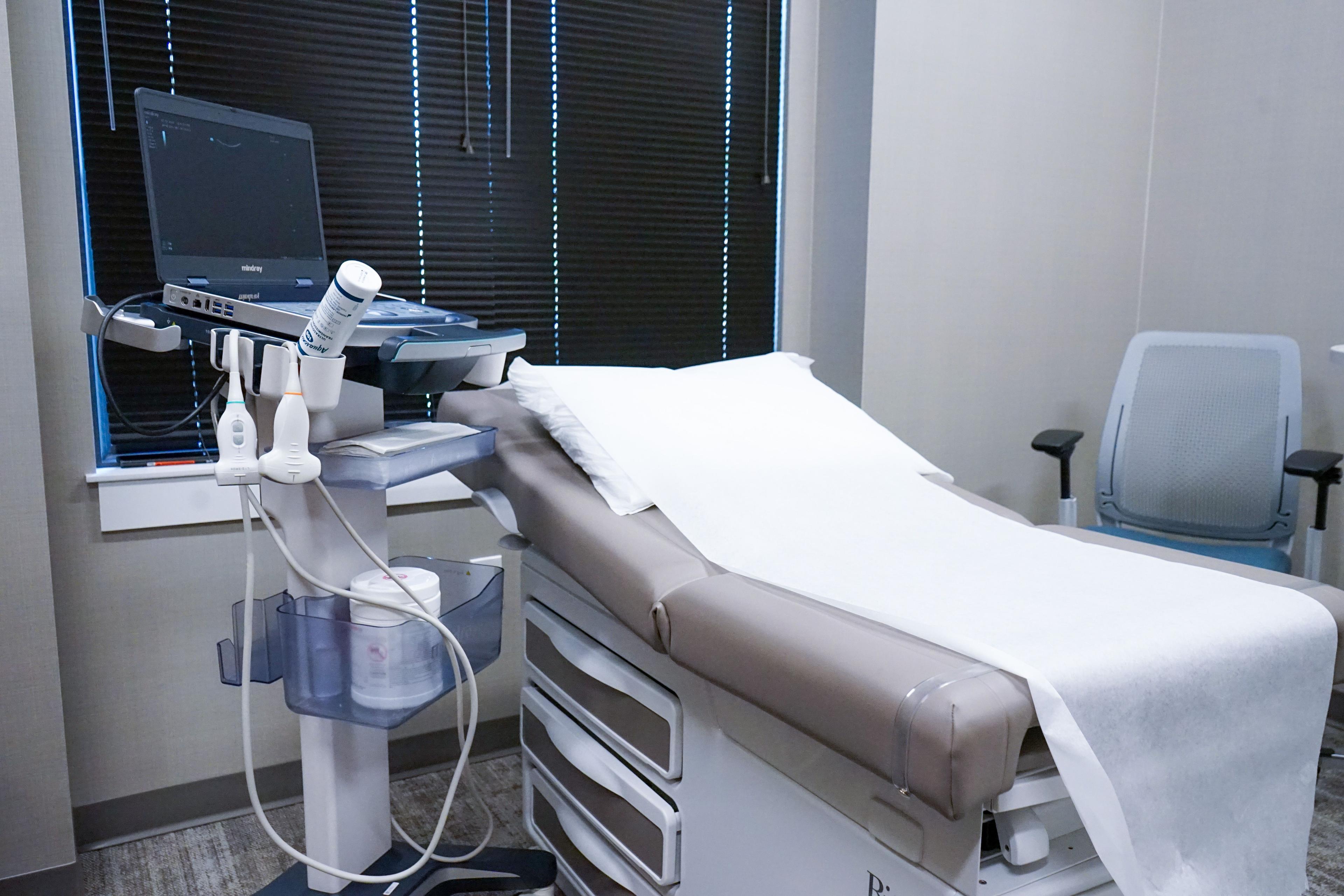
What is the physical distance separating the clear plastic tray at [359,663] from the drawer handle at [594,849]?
0.39 meters

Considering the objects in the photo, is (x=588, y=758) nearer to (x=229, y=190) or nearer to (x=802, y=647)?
(x=802, y=647)

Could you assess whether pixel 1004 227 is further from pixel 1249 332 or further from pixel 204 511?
pixel 204 511

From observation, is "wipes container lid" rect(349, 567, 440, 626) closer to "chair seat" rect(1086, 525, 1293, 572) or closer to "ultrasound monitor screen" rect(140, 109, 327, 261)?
"ultrasound monitor screen" rect(140, 109, 327, 261)

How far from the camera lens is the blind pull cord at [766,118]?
2529mm

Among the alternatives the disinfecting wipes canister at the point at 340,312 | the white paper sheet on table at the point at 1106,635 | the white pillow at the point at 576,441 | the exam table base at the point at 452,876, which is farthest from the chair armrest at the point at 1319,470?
the disinfecting wipes canister at the point at 340,312

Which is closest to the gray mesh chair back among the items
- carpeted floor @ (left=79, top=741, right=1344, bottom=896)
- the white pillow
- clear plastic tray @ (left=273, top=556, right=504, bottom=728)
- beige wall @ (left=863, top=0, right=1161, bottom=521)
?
beige wall @ (left=863, top=0, right=1161, bottom=521)

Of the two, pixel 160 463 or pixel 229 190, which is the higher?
pixel 229 190

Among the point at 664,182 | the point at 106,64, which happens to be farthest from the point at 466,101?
the point at 106,64

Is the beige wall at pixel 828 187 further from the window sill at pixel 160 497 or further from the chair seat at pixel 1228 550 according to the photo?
the window sill at pixel 160 497

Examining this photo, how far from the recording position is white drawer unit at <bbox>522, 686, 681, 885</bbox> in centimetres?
134

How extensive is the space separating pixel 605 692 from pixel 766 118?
169 centimetres

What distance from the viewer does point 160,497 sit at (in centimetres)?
190

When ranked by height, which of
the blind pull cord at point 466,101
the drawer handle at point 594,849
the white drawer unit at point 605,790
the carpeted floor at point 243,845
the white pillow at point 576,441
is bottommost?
the carpeted floor at point 243,845

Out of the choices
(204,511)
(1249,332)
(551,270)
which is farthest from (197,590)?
(1249,332)
